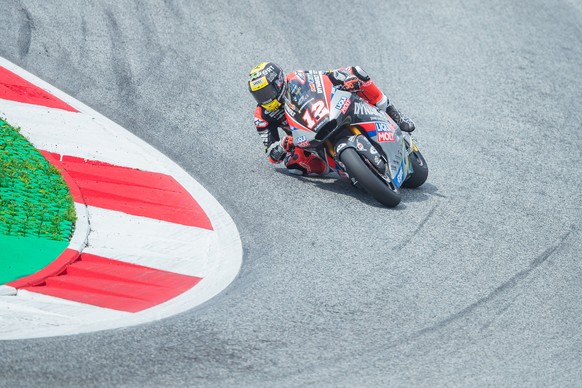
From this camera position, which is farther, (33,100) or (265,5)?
(265,5)

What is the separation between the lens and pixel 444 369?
20.2ft

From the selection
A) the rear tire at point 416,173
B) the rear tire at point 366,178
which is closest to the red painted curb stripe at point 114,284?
the rear tire at point 366,178

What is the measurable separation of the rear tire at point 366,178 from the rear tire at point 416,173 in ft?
2.34

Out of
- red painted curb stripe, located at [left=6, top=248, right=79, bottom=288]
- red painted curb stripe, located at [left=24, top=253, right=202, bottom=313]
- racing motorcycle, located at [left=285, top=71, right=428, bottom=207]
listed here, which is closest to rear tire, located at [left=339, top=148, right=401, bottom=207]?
racing motorcycle, located at [left=285, top=71, right=428, bottom=207]

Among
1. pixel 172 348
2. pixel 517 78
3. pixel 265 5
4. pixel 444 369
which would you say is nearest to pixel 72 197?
pixel 172 348

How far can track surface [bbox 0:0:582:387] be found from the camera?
20.0 feet

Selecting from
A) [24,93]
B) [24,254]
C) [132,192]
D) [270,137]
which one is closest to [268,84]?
[270,137]

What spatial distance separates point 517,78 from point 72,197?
289 inches

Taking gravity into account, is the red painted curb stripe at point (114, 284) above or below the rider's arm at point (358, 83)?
below

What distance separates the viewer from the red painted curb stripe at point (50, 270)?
6.76m

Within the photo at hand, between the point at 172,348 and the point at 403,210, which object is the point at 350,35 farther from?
the point at 172,348

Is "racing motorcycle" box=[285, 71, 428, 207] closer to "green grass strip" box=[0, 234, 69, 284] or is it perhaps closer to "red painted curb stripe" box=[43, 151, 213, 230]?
"red painted curb stripe" box=[43, 151, 213, 230]

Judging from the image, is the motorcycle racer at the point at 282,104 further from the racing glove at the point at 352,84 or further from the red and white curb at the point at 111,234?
the red and white curb at the point at 111,234

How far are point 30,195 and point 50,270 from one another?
1.31 meters
